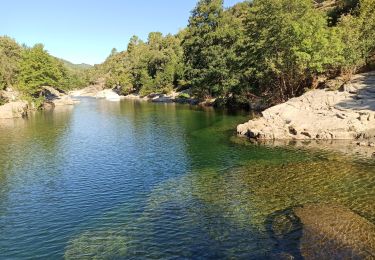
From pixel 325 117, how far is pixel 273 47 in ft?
68.9

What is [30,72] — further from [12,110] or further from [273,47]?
[273,47]

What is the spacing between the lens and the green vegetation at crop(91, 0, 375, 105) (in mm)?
52938

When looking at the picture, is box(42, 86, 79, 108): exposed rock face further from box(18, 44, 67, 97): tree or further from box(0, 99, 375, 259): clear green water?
box(0, 99, 375, 259): clear green water

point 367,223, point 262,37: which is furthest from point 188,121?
point 367,223

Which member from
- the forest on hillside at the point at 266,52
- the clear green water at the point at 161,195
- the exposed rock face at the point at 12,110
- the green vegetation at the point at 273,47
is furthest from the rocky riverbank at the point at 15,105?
the green vegetation at the point at 273,47

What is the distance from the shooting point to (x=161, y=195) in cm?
2573

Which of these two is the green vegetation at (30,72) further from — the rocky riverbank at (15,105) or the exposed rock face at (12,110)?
the exposed rock face at (12,110)

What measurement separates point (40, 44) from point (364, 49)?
101098 millimetres

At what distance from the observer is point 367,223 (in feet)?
61.6

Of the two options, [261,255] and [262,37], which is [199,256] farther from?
[262,37]

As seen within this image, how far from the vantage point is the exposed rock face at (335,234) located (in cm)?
1563

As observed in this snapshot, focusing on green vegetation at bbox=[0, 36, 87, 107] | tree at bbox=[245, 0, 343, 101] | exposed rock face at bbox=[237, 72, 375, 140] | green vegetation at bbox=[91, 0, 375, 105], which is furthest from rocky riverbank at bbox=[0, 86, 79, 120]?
exposed rock face at bbox=[237, 72, 375, 140]

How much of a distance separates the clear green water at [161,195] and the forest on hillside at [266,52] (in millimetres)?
23346

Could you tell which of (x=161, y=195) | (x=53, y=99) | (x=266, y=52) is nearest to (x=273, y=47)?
(x=266, y=52)
